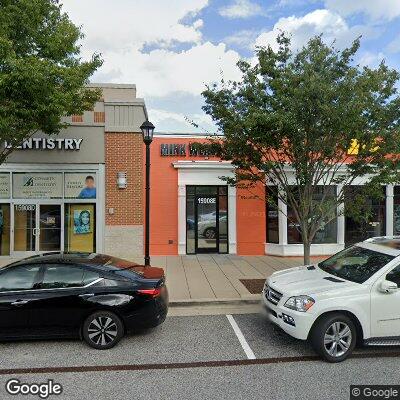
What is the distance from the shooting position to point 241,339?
Answer: 5430 millimetres

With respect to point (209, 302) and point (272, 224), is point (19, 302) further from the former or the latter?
point (272, 224)

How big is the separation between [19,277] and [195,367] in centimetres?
297

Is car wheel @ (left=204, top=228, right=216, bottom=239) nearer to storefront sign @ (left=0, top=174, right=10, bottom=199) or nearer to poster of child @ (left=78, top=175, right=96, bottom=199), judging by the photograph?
poster of child @ (left=78, top=175, right=96, bottom=199)

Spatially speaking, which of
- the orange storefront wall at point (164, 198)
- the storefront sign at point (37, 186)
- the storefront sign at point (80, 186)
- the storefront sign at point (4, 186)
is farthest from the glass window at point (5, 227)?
the orange storefront wall at point (164, 198)

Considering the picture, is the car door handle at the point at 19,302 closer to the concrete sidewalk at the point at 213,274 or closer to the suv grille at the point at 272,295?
the concrete sidewalk at the point at 213,274

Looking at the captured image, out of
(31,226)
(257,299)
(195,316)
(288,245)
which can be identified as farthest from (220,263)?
(31,226)

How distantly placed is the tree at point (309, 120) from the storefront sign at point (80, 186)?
5.72 meters

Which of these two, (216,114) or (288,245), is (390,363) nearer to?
(216,114)

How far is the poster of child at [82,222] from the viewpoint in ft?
39.8

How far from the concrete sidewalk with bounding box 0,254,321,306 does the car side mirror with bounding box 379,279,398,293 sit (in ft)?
9.78

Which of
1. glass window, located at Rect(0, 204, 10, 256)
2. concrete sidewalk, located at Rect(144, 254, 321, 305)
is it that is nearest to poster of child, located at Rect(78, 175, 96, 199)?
glass window, located at Rect(0, 204, 10, 256)

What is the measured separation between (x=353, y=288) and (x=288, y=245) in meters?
7.93

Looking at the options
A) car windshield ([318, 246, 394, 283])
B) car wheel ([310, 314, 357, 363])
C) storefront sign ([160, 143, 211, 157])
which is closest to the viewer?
car wheel ([310, 314, 357, 363])

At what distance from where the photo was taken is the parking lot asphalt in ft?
12.9
